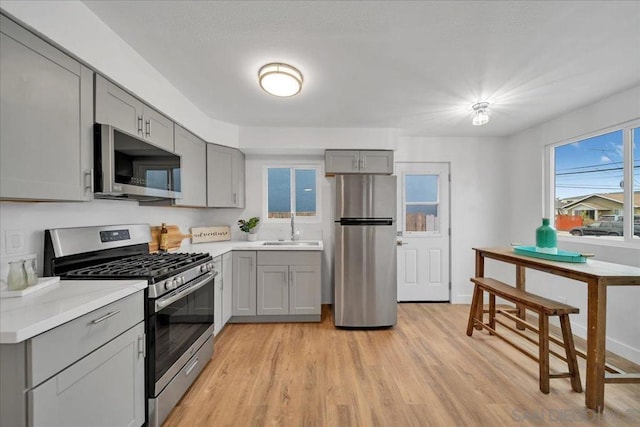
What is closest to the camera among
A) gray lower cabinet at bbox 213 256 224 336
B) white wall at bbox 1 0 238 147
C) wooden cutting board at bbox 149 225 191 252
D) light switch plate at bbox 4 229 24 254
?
white wall at bbox 1 0 238 147

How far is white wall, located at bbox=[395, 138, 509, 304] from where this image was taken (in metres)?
3.81

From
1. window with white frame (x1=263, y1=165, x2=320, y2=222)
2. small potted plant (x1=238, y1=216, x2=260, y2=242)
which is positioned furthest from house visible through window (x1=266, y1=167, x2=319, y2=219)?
small potted plant (x1=238, y1=216, x2=260, y2=242)

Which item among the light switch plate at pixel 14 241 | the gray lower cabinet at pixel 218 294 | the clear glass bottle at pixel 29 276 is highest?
the light switch plate at pixel 14 241

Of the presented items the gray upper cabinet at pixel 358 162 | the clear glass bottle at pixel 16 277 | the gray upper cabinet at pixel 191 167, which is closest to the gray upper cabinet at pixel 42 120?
the clear glass bottle at pixel 16 277

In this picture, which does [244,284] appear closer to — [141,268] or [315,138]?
[141,268]

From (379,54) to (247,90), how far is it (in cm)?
118

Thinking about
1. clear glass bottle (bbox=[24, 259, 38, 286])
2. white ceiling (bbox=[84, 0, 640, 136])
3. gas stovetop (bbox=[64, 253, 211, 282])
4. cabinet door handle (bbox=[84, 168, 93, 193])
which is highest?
white ceiling (bbox=[84, 0, 640, 136])

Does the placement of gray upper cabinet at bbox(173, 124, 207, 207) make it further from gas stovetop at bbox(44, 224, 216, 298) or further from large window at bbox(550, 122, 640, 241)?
large window at bbox(550, 122, 640, 241)

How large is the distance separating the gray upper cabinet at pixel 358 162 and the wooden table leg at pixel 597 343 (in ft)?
7.12

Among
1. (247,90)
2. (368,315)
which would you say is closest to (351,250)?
(368,315)

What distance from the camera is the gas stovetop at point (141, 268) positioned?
1.52m

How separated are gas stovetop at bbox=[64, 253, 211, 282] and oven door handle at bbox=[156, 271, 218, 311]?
129 millimetres

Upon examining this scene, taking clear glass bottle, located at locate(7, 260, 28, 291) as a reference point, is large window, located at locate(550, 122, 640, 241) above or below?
above

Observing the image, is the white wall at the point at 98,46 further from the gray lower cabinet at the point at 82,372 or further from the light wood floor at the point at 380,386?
the light wood floor at the point at 380,386
